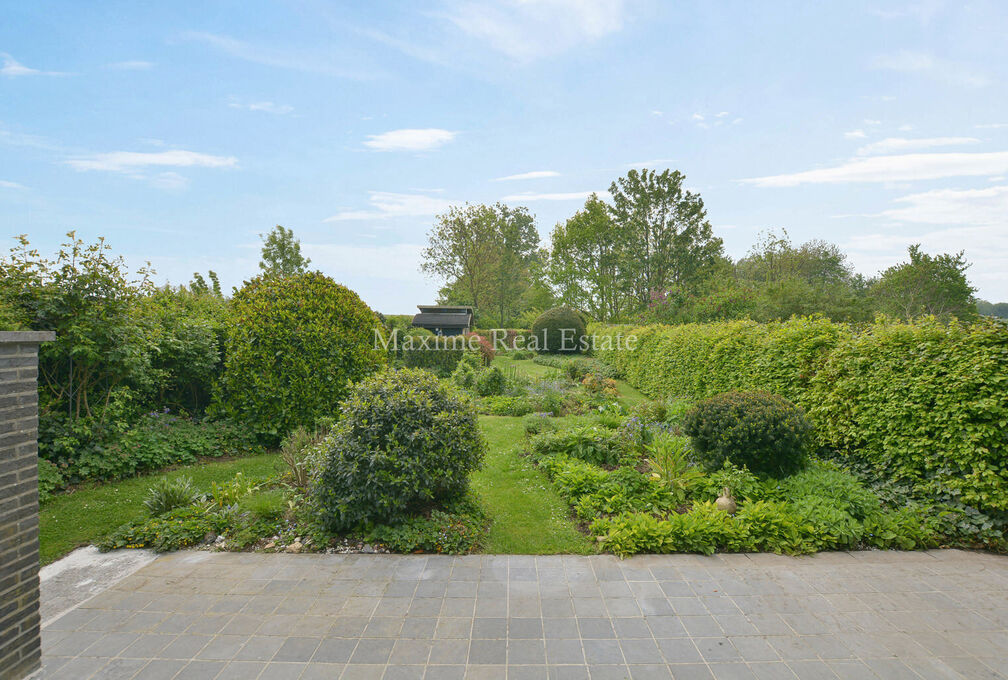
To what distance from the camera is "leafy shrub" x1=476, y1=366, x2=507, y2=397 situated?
40.8 feet

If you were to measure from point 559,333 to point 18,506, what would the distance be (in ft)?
76.3

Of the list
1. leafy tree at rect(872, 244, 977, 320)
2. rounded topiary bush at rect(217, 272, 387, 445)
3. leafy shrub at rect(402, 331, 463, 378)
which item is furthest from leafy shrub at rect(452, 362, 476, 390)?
leafy tree at rect(872, 244, 977, 320)

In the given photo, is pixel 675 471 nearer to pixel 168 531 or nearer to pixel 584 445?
pixel 584 445

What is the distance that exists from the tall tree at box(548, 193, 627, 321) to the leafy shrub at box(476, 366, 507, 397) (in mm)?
20259

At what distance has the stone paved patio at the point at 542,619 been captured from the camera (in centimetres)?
262

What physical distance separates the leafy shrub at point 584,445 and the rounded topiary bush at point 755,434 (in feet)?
4.09

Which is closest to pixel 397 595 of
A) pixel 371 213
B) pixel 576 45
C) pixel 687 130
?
pixel 576 45

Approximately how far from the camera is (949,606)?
3.24 metres

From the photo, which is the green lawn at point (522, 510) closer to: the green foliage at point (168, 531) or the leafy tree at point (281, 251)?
the green foliage at point (168, 531)

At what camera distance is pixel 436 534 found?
13.9 feet

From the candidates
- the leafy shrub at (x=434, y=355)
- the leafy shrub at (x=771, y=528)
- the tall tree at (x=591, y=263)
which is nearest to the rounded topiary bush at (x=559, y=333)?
the tall tree at (x=591, y=263)

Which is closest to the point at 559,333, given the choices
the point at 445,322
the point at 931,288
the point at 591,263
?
the point at 445,322

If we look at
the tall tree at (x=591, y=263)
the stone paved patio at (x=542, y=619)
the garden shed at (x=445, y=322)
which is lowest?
the stone paved patio at (x=542, y=619)

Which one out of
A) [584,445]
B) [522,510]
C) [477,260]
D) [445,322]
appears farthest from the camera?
[477,260]
